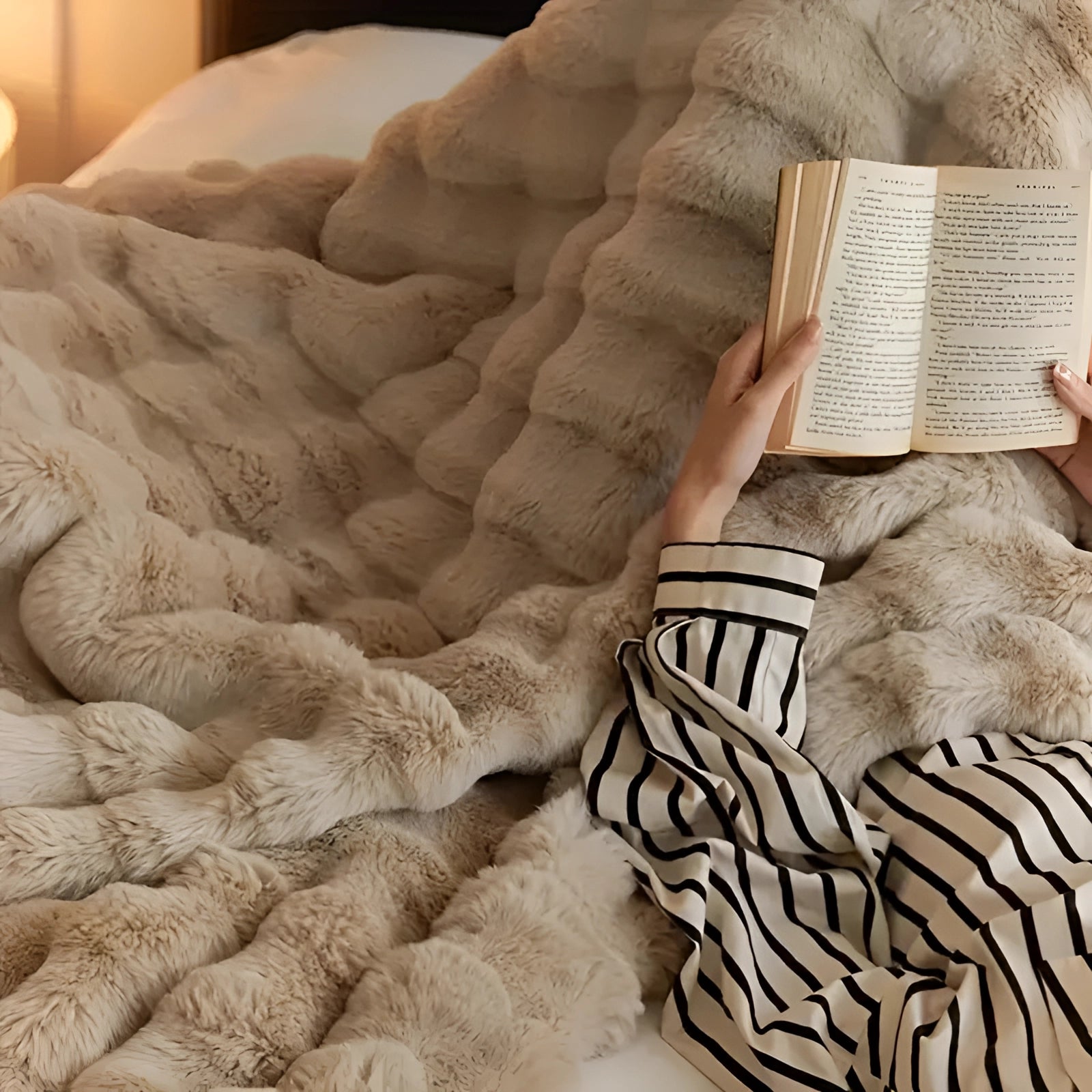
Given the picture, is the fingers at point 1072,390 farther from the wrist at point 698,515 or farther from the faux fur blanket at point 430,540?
the wrist at point 698,515

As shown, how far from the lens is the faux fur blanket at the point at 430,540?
1.82ft

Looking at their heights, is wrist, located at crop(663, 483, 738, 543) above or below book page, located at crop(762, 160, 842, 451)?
below

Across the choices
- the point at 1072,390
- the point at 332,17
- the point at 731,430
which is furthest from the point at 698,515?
the point at 332,17

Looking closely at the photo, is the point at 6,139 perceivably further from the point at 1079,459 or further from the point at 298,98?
the point at 1079,459

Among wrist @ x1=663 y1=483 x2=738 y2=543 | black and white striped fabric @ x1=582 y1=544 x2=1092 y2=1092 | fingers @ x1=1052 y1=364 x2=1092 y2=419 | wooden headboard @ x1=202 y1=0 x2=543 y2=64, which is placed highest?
wooden headboard @ x1=202 y1=0 x2=543 y2=64

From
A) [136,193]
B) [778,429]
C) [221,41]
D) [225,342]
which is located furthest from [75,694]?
[221,41]

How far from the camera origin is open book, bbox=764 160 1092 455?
70 cm

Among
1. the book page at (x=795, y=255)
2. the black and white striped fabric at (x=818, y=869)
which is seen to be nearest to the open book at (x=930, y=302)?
the book page at (x=795, y=255)

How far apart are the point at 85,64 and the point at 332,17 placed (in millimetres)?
477

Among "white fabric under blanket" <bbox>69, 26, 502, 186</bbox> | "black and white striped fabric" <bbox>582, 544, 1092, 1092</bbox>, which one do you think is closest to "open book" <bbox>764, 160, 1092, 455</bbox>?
"black and white striped fabric" <bbox>582, 544, 1092, 1092</bbox>

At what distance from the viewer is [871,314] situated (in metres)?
0.72

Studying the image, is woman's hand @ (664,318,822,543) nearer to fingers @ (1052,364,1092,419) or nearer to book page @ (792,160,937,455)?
book page @ (792,160,937,455)

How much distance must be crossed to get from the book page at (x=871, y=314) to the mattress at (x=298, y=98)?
0.77 meters

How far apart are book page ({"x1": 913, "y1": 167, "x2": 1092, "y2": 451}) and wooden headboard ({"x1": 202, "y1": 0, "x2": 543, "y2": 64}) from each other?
3.32ft
